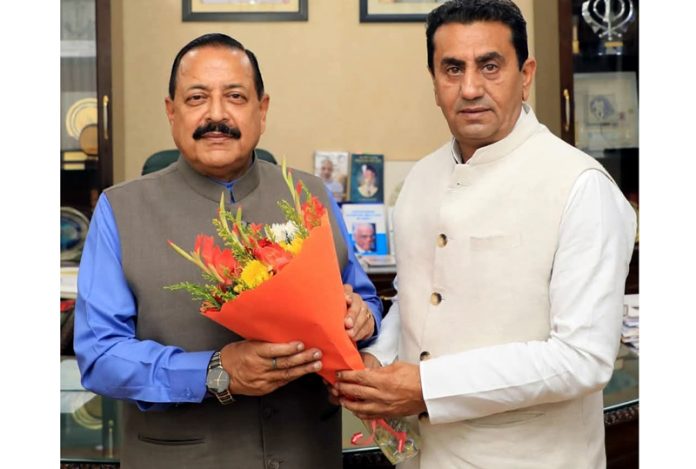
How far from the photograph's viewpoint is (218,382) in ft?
5.82

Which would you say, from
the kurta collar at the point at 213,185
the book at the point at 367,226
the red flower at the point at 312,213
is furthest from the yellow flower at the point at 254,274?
the book at the point at 367,226

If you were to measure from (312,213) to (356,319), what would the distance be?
0.28 meters

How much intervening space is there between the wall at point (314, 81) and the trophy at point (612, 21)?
14.7 inches

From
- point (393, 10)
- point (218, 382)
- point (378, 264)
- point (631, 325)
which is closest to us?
point (218, 382)

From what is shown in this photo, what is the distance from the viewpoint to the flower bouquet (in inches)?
62.0

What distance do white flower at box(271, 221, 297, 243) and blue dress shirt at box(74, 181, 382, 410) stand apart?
0.35 metres

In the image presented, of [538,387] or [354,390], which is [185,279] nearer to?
[354,390]

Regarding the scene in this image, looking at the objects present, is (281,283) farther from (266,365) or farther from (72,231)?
(72,231)

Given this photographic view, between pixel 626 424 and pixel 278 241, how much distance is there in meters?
1.48

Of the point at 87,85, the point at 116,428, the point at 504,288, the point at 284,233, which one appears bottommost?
the point at 116,428

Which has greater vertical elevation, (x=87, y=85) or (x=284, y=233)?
(x=87, y=85)

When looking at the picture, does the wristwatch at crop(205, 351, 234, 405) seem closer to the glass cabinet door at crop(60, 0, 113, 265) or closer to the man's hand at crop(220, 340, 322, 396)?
the man's hand at crop(220, 340, 322, 396)

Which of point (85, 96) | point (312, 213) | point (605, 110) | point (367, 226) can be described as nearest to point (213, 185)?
point (312, 213)

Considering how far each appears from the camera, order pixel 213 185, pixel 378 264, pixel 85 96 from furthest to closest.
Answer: pixel 378 264 → pixel 85 96 → pixel 213 185
